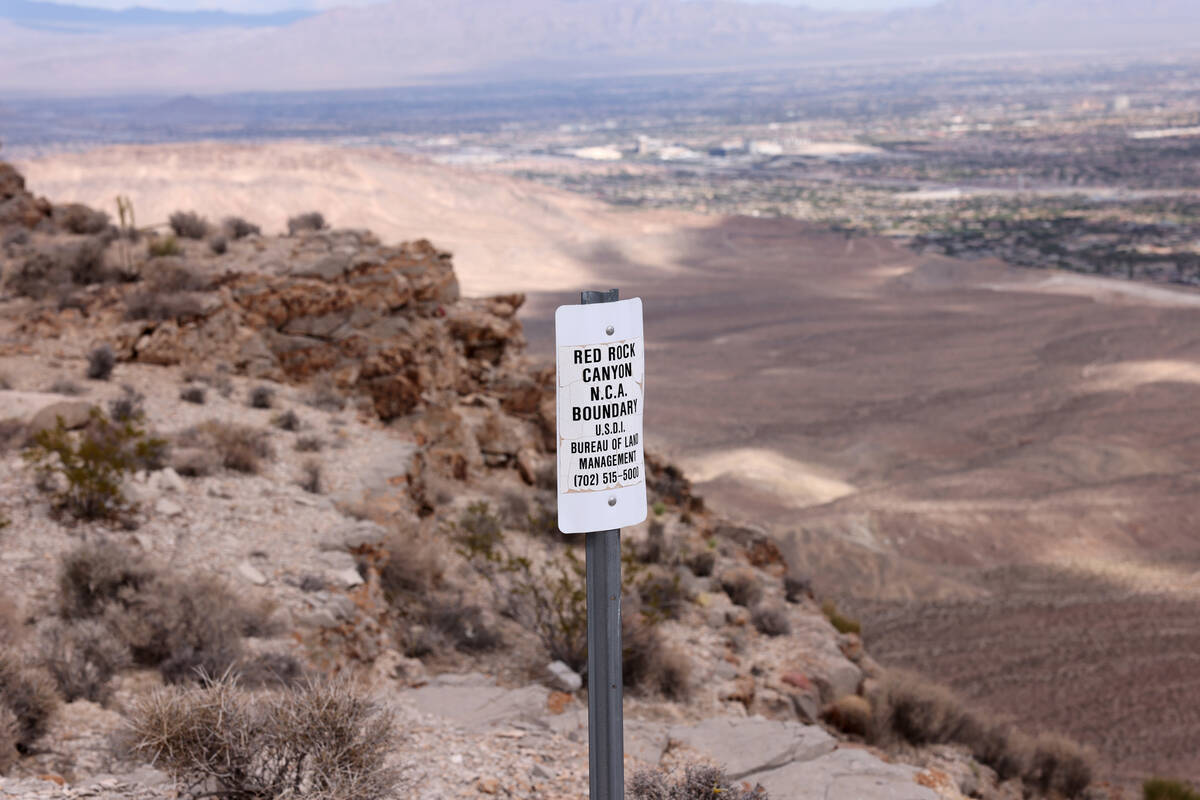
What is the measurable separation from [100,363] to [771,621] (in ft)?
28.7

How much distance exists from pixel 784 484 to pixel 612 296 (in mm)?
25978

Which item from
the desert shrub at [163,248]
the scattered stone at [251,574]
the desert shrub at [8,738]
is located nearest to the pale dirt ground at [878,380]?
the scattered stone at [251,574]

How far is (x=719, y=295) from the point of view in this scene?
6122 centimetres

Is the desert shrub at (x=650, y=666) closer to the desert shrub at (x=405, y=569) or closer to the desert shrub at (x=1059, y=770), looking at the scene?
the desert shrub at (x=405, y=569)

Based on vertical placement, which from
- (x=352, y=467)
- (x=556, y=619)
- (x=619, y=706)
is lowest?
(x=556, y=619)

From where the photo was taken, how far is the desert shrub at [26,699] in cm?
529

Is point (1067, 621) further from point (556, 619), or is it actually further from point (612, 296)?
point (612, 296)

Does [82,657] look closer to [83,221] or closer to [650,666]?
[650,666]

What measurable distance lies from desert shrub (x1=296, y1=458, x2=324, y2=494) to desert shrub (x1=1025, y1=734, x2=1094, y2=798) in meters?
7.68

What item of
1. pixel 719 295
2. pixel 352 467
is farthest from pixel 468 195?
pixel 352 467

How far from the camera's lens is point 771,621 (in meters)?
11.0

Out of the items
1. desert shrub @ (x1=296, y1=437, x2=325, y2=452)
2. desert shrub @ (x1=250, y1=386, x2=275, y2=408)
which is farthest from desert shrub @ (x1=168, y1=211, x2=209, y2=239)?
desert shrub @ (x1=296, y1=437, x2=325, y2=452)


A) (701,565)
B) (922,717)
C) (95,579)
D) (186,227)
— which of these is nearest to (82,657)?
(95,579)

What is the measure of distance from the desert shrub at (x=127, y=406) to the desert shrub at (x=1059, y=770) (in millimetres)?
9500
